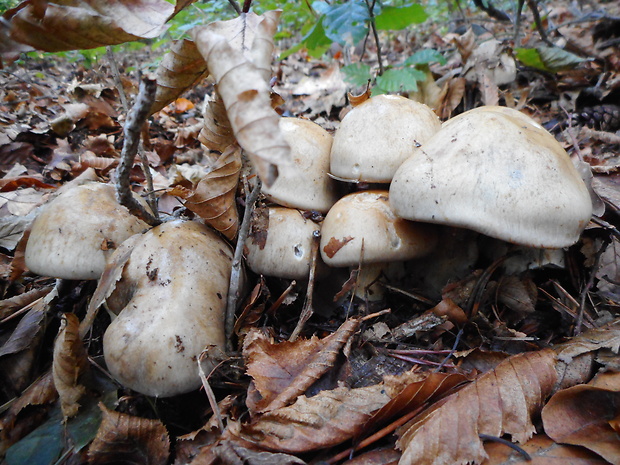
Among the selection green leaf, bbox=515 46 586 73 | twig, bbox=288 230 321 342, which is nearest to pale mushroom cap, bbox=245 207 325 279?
twig, bbox=288 230 321 342

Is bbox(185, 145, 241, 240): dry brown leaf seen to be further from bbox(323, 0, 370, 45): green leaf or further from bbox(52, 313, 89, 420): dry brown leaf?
bbox(323, 0, 370, 45): green leaf

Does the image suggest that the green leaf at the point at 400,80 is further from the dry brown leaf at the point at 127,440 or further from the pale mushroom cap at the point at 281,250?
the dry brown leaf at the point at 127,440

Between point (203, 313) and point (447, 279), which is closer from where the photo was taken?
point (203, 313)

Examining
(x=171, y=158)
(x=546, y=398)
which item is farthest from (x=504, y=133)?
(x=171, y=158)

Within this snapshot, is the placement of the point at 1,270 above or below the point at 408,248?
below

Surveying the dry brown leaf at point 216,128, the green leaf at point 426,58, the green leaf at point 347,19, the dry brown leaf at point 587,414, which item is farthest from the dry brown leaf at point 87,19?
the green leaf at point 426,58

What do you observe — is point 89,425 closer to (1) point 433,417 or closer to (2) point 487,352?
(1) point 433,417
